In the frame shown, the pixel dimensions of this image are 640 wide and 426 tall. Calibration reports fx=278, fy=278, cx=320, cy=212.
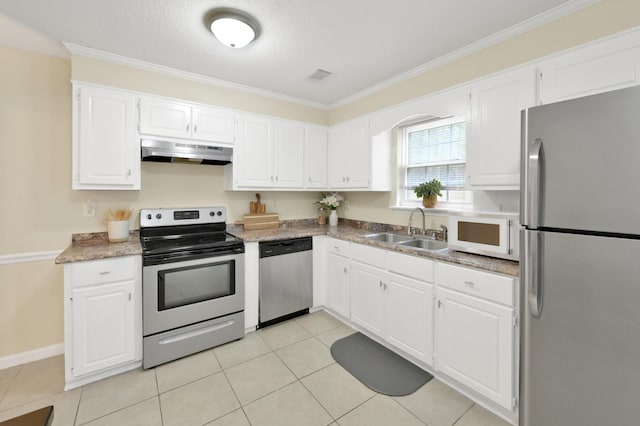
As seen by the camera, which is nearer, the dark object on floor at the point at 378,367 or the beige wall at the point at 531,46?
the beige wall at the point at 531,46

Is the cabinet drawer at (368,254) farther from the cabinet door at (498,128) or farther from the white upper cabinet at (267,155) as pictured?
the white upper cabinet at (267,155)

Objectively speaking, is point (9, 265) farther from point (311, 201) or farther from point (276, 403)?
point (311, 201)

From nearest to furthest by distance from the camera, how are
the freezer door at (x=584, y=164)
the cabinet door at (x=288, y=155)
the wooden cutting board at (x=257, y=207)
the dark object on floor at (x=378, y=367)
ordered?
the freezer door at (x=584, y=164) → the dark object on floor at (x=378, y=367) → the cabinet door at (x=288, y=155) → the wooden cutting board at (x=257, y=207)

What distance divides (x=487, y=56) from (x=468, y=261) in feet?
5.27

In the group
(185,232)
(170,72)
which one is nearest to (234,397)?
(185,232)

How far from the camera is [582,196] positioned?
3.86 ft

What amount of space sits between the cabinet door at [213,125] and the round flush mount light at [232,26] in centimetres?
99

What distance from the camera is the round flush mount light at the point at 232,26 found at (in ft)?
6.05

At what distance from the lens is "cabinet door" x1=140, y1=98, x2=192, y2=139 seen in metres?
2.54

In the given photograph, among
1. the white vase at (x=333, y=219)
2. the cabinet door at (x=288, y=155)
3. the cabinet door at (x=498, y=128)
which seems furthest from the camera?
the white vase at (x=333, y=219)

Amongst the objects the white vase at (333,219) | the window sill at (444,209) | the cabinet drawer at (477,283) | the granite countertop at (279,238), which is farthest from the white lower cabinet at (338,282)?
the cabinet drawer at (477,283)

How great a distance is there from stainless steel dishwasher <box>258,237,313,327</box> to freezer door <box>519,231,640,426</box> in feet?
6.86

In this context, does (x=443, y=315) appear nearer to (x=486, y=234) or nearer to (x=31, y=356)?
(x=486, y=234)

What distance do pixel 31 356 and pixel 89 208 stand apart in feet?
4.34
